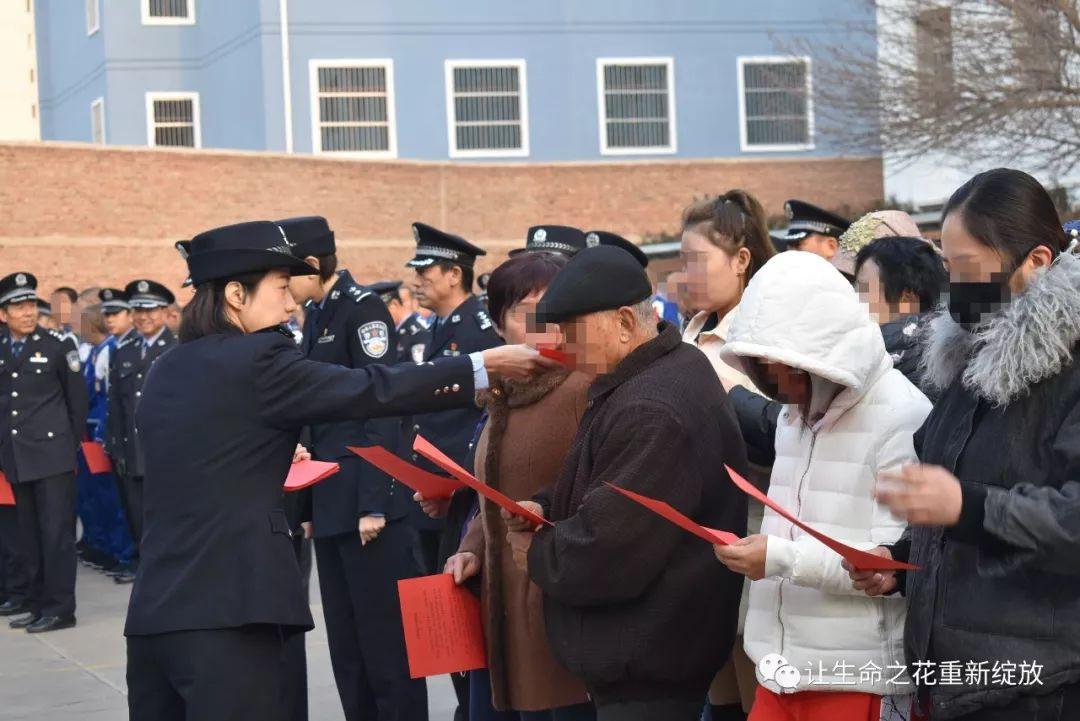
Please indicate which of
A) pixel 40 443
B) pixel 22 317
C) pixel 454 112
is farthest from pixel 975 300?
pixel 454 112

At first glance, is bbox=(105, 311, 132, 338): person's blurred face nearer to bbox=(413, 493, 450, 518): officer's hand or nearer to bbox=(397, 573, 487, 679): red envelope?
bbox=(413, 493, 450, 518): officer's hand

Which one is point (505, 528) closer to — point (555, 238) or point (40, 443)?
point (555, 238)

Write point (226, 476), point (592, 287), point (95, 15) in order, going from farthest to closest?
point (95, 15), point (226, 476), point (592, 287)

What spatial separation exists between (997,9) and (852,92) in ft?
11.2

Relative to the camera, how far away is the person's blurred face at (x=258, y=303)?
459cm

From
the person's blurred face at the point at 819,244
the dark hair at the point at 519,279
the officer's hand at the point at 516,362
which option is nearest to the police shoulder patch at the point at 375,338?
the dark hair at the point at 519,279

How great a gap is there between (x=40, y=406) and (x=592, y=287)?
788 cm

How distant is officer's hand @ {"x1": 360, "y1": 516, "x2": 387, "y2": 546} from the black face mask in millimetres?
3643

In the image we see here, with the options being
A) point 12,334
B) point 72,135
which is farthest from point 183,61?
point 12,334

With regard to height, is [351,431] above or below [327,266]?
below

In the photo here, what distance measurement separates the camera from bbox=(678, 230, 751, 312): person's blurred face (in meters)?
5.00

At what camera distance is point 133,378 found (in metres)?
12.0

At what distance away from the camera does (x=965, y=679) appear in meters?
3.22

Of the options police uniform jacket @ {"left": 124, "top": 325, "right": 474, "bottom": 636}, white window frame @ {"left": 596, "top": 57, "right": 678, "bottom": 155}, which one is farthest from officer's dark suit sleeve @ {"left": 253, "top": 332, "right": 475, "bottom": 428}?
white window frame @ {"left": 596, "top": 57, "right": 678, "bottom": 155}
